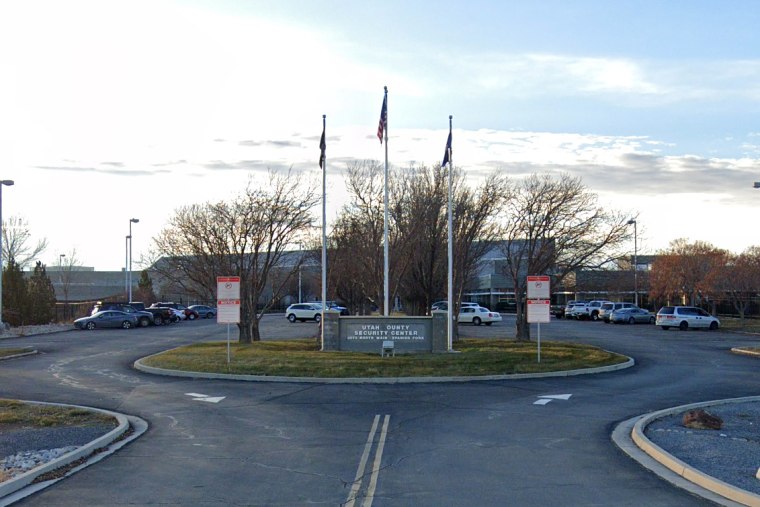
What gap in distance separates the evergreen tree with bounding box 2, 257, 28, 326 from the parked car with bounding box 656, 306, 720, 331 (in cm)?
4135

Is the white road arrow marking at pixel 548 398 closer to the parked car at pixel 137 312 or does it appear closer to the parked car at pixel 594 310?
the parked car at pixel 137 312

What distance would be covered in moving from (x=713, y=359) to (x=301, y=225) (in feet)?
55.4

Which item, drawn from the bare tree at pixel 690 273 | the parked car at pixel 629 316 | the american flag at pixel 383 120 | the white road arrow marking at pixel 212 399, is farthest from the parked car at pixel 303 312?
the white road arrow marking at pixel 212 399

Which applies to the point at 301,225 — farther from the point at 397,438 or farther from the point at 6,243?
the point at 6,243

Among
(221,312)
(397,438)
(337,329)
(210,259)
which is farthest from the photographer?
(210,259)

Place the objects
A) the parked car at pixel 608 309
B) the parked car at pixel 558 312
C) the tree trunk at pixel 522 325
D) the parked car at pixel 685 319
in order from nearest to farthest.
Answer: the tree trunk at pixel 522 325 → the parked car at pixel 685 319 → the parked car at pixel 608 309 → the parked car at pixel 558 312

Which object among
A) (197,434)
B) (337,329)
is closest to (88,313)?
(337,329)

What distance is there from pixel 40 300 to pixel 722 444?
50.2 metres

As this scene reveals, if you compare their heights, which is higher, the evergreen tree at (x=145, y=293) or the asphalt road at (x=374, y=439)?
the evergreen tree at (x=145, y=293)

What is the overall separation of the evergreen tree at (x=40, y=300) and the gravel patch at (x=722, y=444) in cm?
4711

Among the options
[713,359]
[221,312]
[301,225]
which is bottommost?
[713,359]

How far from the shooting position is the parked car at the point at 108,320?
51812 mm

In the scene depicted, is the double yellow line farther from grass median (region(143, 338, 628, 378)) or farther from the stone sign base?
the stone sign base

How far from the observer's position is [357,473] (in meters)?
10.4
